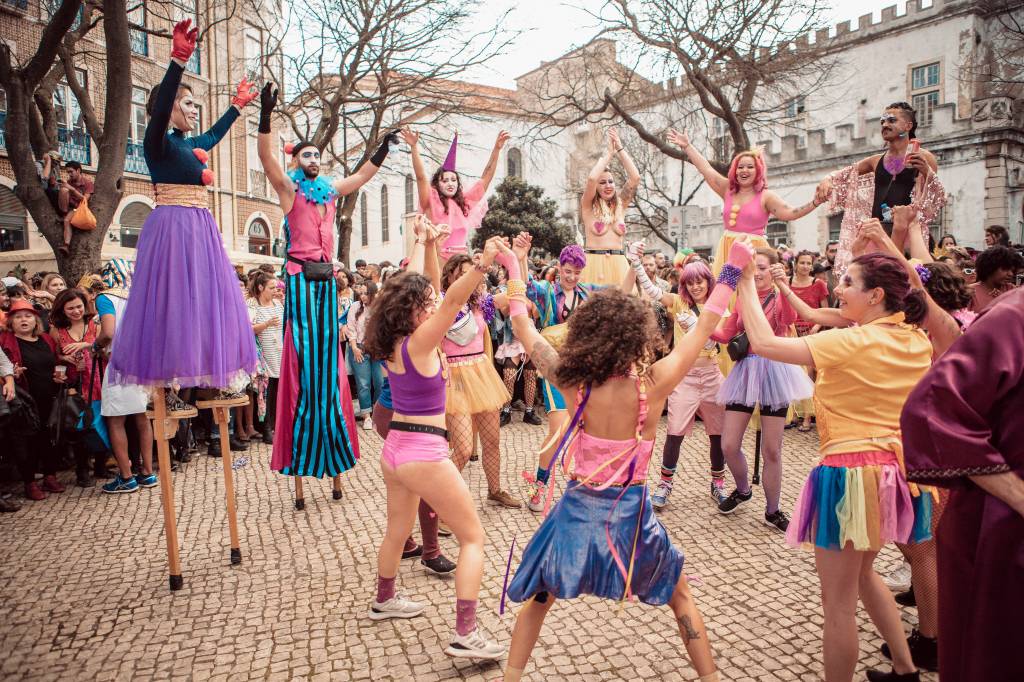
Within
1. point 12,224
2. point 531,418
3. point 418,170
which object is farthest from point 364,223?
point 418,170

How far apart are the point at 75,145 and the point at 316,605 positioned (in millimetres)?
21957

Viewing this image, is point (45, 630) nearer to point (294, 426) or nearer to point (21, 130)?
point (294, 426)

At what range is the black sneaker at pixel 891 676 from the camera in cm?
287

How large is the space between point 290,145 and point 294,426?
217 centimetres

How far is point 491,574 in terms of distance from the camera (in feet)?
14.1

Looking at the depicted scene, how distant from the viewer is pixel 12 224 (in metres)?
19.3

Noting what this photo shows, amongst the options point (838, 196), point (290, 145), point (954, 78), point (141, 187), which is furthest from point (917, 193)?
point (954, 78)

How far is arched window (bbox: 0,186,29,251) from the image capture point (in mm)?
18875

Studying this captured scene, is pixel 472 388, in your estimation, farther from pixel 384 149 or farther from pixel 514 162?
pixel 514 162

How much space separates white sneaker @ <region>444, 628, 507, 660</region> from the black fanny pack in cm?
292

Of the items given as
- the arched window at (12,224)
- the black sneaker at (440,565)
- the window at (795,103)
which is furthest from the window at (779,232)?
the black sneaker at (440,565)

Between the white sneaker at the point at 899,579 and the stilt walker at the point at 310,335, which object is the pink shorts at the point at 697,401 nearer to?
the white sneaker at the point at 899,579

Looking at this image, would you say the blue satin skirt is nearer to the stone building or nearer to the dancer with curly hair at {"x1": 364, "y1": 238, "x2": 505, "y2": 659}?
the dancer with curly hair at {"x1": 364, "y1": 238, "x2": 505, "y2": 659}

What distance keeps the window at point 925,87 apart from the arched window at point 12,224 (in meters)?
32.2
